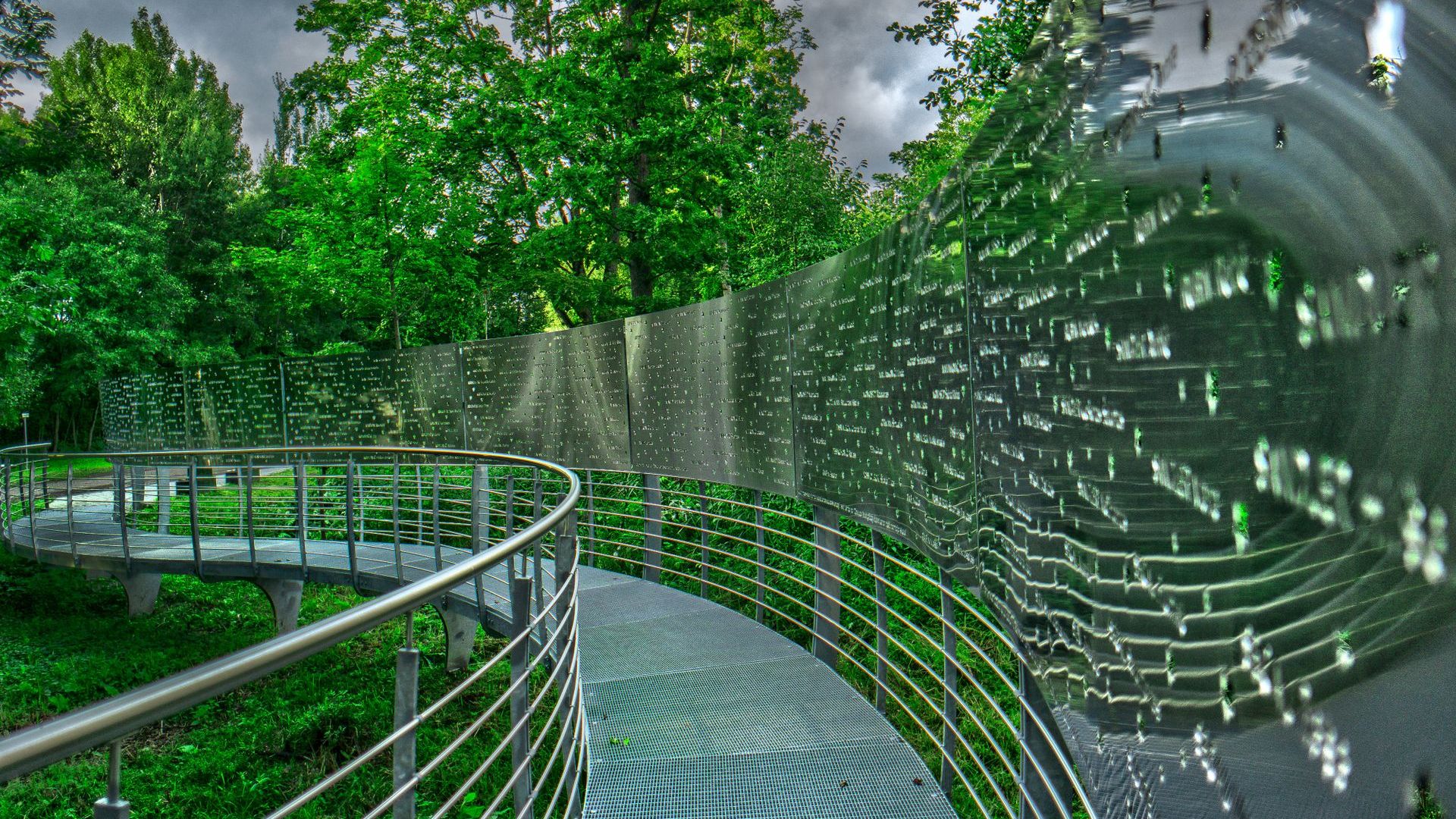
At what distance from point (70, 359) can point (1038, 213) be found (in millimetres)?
32573

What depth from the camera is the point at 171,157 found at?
33.0 meters

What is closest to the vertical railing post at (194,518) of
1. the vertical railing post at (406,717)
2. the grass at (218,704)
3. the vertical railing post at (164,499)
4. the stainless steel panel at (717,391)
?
the grass at (218,704)

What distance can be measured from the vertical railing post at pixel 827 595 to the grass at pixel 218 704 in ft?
5.82

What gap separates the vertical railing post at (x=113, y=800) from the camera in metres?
1.04

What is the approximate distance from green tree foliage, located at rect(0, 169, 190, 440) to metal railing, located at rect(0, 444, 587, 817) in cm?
1028

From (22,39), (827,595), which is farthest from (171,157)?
(827,595)

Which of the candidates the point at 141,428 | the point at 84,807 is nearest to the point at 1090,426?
the point at 84,807

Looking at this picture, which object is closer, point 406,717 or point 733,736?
point 406,717

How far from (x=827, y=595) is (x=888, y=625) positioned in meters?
2.72

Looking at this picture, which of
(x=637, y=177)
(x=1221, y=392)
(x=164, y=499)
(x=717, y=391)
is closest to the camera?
(x=1221, y=392)

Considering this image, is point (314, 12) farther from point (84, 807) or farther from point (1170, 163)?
point (1170, 163)

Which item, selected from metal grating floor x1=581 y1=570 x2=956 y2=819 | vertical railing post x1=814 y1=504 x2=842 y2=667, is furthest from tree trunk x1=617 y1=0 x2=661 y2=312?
metal grating floor x1=581 y1=570 x2=956 y2=819

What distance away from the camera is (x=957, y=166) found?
2.97 meters

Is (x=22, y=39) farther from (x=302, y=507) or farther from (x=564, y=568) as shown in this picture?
(x=564, y=568)
